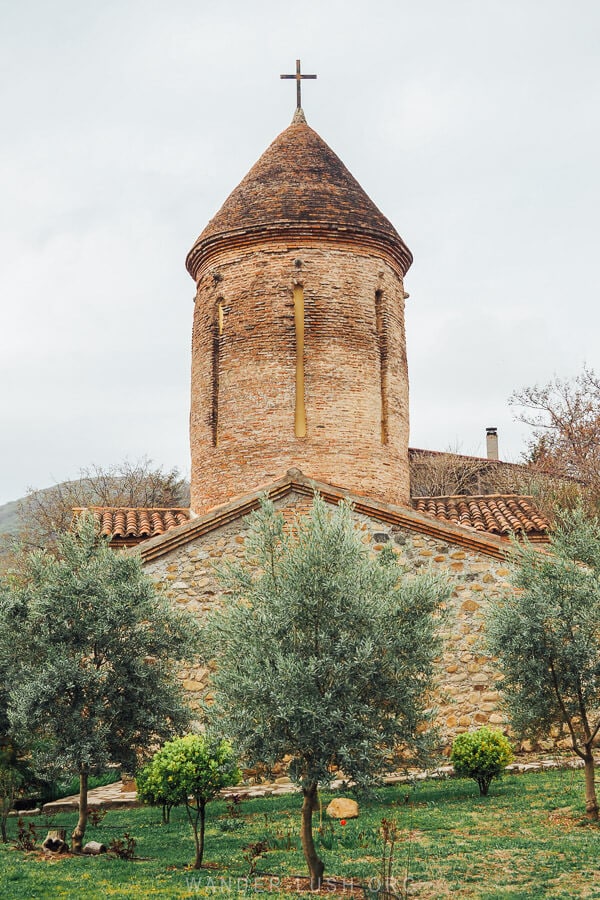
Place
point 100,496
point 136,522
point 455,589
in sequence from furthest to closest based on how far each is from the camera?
point 100,496
point 136,522
point 455,589

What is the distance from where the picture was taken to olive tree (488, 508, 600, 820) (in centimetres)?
997

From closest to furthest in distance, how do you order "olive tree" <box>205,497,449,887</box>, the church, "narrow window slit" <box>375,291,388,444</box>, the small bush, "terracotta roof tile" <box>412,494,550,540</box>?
"olive tree" <box>205,497,449,887</box> < the small bush < "terracotta roof tile" <box>412,494,550,540</box> < the church < "narrow window slit" <box>375,291,388,444</box>

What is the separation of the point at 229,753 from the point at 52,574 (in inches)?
110

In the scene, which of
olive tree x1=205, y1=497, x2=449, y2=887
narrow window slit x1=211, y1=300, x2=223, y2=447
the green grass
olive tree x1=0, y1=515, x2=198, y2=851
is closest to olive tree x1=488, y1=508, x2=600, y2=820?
the green grass

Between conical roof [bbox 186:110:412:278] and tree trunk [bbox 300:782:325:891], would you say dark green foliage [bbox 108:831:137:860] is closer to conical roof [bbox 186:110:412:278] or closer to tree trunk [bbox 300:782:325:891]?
tree trunk [bbox 300:782:325:891]

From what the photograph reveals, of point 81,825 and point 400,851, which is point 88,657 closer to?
point 81,825

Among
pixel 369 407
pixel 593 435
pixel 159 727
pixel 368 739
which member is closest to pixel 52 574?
pixel 159 727

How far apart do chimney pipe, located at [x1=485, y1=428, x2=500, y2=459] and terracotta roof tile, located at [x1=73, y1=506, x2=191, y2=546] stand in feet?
74.7

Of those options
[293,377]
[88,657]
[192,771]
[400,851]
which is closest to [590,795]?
[400,851]

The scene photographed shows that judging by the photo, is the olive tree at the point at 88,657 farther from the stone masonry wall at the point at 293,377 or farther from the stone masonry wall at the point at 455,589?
the stone masonry wall at the point at 293,377

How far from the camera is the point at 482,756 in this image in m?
11.7

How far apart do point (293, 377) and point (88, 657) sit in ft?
27.7

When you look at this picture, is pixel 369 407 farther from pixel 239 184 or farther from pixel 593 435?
pixel 593 435

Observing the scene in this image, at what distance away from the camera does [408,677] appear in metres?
7.90
